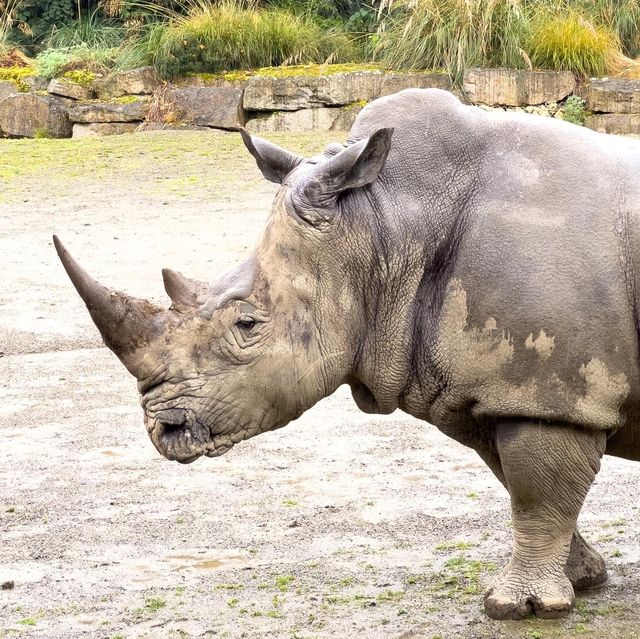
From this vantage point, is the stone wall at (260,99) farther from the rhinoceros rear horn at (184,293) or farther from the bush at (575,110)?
the rhinoceros rear horn at (184,293)

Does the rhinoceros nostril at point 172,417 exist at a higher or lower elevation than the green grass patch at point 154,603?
higher

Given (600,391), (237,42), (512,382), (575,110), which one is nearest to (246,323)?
(512,382)

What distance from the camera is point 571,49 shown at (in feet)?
52.3

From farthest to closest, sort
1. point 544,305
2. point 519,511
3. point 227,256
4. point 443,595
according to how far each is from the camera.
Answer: point 227,256 → point 443,595 → point 519,511 → point 544,305

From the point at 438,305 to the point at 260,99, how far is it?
13.0m

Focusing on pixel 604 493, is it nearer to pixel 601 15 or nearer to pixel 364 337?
pixel 364 337

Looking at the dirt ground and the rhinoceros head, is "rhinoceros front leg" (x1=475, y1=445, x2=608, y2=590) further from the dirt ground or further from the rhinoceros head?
the rhinoceros head

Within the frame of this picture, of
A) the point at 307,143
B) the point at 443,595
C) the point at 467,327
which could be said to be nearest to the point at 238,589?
the point at 443,595

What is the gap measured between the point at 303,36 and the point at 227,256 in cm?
760

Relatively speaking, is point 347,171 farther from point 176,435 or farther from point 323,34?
point 323,34

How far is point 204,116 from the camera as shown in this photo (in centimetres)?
1728

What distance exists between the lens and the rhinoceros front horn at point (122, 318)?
4184 millimetres

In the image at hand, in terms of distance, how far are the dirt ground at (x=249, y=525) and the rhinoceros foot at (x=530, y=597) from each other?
0.18 feet

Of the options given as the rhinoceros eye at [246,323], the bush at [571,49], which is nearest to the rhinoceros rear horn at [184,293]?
the rhinoceros eye at [246,323]
